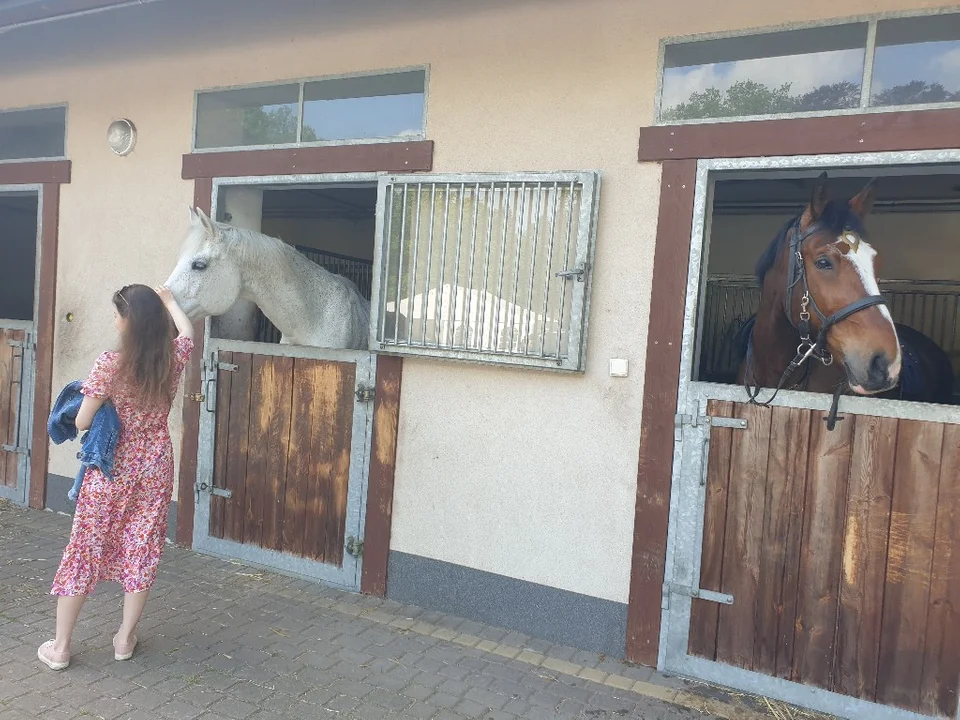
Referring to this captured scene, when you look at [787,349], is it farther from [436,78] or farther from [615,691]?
[436,78]

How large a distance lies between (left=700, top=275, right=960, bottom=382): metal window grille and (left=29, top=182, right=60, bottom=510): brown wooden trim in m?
5.28

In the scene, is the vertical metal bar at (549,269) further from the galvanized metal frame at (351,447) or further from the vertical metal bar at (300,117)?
the vertical metal bar at (300,117)

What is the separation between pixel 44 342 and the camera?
4.95m

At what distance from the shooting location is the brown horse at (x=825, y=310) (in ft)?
8.14

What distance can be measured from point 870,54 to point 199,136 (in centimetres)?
372

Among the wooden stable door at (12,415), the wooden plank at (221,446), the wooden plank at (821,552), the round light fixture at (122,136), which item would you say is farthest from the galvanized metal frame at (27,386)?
the wooden plank at (821,552)

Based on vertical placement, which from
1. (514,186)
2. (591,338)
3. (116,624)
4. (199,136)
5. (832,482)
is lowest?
(116,624)

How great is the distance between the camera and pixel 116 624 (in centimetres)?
327

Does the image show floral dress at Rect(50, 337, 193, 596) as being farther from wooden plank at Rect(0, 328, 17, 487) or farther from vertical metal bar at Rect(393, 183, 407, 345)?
wooden plank at Rect(0, 328, 17, 487)

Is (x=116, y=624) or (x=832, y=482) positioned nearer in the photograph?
(x=832, y=482)

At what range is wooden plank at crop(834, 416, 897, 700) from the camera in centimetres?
272

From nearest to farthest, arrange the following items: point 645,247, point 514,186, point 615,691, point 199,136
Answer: point 615,691
point 645,247
point 514,186
point 199,136

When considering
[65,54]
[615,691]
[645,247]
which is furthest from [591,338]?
[65,54]

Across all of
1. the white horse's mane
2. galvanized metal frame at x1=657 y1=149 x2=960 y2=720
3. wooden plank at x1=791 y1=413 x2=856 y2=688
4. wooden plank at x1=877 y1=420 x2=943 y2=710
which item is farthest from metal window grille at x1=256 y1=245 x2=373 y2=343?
wooden plank at x1=877 y1=420 x2=943 y2=710
